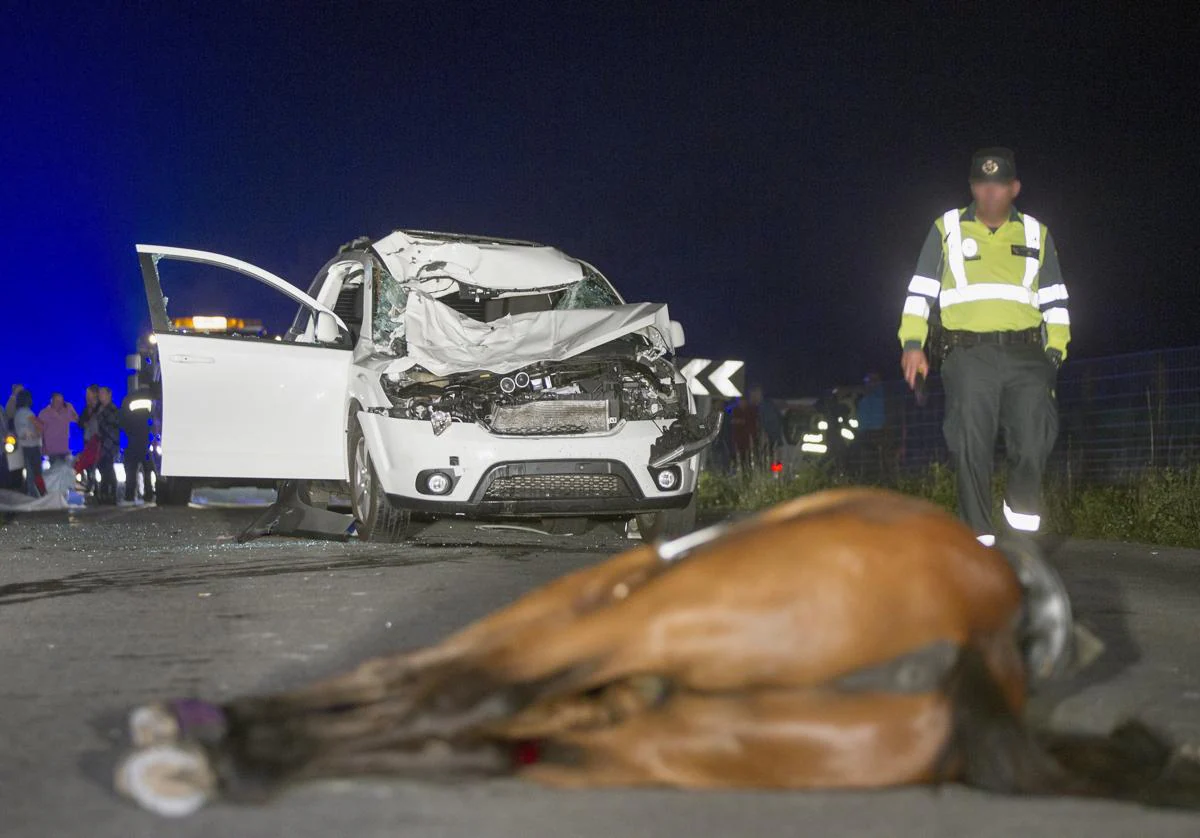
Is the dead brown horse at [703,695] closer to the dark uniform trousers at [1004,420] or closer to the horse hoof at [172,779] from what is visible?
the horse hoof at [172,779]

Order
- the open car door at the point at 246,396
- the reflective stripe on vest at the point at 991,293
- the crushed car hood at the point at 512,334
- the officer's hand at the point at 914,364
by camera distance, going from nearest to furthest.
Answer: the officer's hand at the point at 914,364, the reflective stripe on vest at the point at 991,293, the crushed car hood at the point at 512,334, the open car door at the point at 246,396

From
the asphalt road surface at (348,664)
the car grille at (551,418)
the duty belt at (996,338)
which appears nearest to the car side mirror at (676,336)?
the car grille at (551,418)

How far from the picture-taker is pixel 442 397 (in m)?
9.76

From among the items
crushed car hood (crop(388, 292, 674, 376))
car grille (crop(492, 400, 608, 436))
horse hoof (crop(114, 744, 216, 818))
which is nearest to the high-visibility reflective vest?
car grille (crop(492, 400, 608, 436))

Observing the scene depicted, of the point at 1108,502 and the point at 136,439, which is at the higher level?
the point at 136,439

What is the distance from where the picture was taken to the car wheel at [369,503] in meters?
10.0

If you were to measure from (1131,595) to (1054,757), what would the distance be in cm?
418

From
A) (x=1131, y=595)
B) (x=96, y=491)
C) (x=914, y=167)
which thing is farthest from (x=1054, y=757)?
(x=914, y=167)

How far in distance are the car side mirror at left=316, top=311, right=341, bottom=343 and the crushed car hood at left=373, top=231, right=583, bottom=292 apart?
512mm

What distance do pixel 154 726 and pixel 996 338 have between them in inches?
211

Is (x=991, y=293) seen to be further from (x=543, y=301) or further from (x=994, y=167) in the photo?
(x=543, y=301)

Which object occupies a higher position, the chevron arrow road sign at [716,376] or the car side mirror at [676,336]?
the car side mirror at [676,336]

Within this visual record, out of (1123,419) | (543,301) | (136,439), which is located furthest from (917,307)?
(136,439)

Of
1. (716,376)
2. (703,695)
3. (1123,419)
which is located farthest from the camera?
(1123,419)
